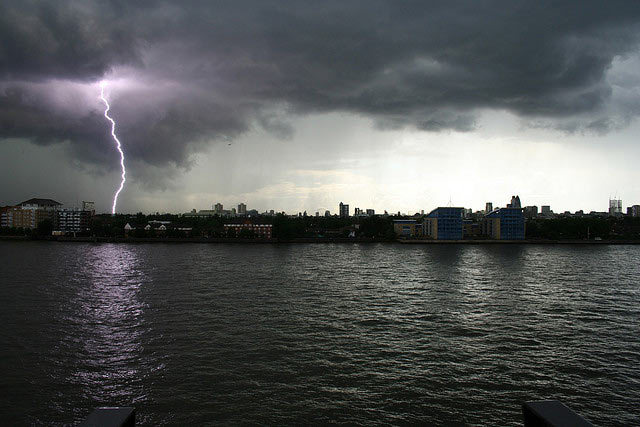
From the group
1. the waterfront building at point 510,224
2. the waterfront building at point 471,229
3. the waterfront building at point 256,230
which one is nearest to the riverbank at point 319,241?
the waterfront building at point 510,224

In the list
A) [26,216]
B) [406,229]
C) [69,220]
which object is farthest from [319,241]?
[26,216]

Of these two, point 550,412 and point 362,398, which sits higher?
point 550,412

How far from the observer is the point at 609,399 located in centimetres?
1157

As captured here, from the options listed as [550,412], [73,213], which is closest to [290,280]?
[550,412]

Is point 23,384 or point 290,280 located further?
point 290,280

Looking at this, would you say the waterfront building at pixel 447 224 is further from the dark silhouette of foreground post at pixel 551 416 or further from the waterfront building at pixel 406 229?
the dark silhouette of foreground post at pixel 551 416

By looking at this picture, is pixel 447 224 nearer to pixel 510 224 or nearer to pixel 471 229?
pixel 510 224

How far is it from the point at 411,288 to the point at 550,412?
29.7m

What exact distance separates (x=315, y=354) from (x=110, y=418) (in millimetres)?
12665

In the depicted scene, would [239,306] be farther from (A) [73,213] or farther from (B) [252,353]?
(A) [73,213]

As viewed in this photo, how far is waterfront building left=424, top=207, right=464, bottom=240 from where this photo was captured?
4823 inches

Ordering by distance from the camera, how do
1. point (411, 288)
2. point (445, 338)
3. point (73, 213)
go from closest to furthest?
1. point (445, 338)
2. point (411, 288)
3. point (73, 213)

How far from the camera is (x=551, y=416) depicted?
2555mm

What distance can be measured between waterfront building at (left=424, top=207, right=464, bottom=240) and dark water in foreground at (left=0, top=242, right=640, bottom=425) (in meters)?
93.2
